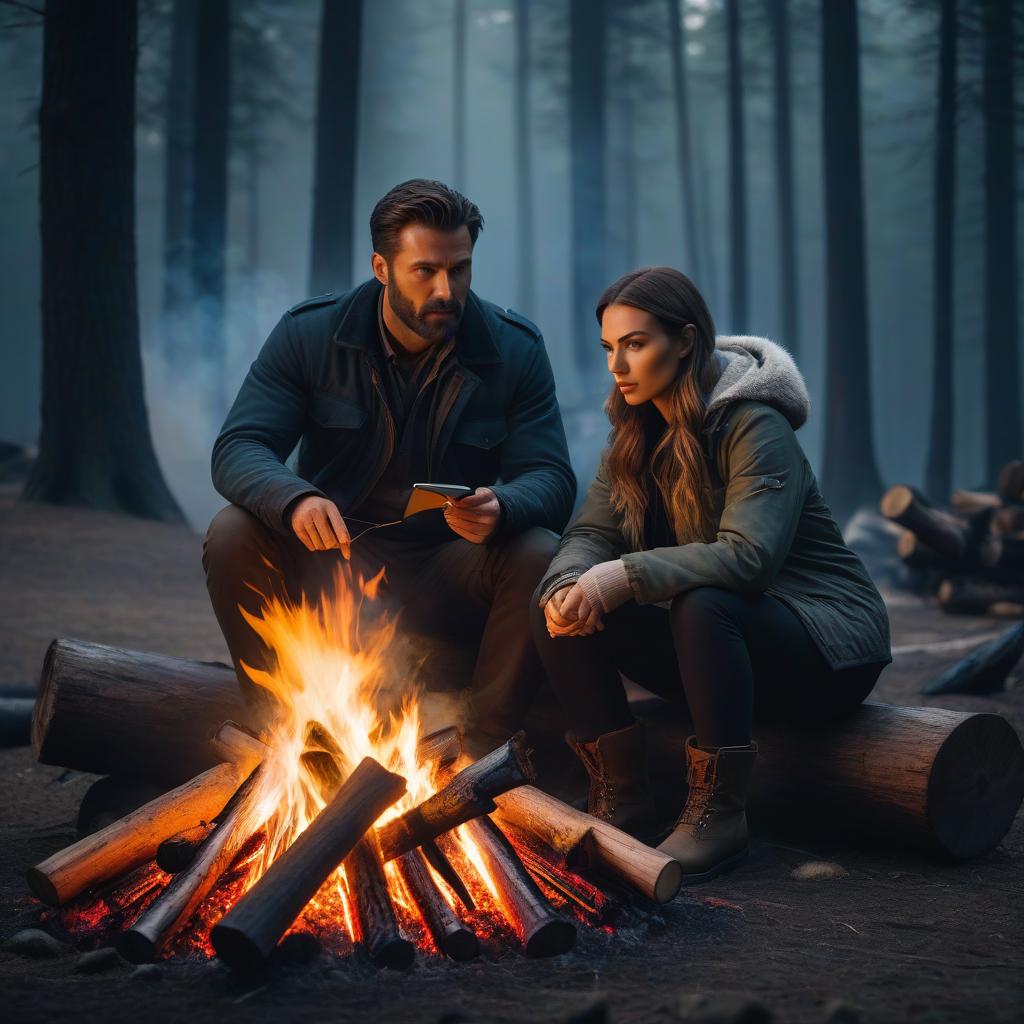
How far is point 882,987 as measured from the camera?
2.52 metres

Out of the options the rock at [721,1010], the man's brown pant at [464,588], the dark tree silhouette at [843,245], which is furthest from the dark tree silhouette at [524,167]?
the rock at [721,1010]

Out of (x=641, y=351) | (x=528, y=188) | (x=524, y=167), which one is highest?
(x=524, y=167)

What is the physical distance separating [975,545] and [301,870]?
805 cm

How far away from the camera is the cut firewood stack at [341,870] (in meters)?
2.68

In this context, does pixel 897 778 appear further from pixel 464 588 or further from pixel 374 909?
pixel 374 909

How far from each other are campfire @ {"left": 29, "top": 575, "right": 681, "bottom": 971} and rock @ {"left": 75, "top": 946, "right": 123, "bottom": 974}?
33 mm

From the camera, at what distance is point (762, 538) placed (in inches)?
130

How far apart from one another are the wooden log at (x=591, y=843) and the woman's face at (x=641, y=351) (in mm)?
1276

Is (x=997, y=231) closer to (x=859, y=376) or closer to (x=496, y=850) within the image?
(x=859, y=376)

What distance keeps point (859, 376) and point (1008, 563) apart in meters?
6.96

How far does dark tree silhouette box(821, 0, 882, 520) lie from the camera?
15.5m

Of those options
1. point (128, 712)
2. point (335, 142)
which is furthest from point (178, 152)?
point (128, 712)

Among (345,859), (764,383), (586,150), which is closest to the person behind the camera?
(345,859)

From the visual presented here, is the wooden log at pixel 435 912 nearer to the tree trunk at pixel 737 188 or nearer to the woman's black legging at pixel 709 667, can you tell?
the woman's black legging at pixel 709 667
